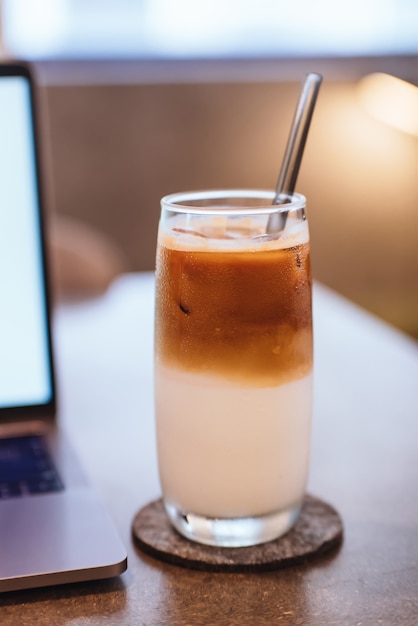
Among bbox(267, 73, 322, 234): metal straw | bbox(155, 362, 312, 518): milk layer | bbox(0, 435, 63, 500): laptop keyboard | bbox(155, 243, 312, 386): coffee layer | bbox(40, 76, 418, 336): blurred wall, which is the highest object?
bbox(267, 73, 322, 234): metal straw

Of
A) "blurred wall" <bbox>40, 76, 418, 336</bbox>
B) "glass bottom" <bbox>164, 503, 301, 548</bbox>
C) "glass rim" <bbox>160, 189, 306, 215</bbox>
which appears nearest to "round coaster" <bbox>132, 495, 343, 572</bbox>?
Result: "glass bottom" <bbox>164, 503, 301, 548</bbox>

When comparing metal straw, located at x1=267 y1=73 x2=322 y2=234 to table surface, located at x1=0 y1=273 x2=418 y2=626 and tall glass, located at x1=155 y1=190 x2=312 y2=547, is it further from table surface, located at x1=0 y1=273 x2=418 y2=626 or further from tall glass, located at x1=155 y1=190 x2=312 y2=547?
table surface, located at x1=0 y1=273 x2=418 y2=626

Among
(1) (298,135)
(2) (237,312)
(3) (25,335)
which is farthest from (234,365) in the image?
(3) (25,335)

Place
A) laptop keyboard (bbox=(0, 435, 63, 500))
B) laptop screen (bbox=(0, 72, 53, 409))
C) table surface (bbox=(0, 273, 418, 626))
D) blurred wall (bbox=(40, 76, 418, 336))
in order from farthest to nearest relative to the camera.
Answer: blurred wall (bbox=(40, 76, 418, 336)) → laptop screen (bbox=(0, 72, 53, 409)) → laptop keyboard (bbox=(0, 435, 63, 500)) → table surface (bbox=(0, 273, 418, 626))

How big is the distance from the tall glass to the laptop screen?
0.21 metres

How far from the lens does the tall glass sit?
437 mm

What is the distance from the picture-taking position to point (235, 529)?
0.46 metres

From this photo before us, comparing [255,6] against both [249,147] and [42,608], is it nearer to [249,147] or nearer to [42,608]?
[249,147]

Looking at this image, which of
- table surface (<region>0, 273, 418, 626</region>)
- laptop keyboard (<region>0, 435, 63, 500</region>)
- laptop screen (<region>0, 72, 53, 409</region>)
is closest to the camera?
table surface (<region>0, 273, 418, 626</region>)

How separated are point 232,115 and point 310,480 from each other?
81.8 inches

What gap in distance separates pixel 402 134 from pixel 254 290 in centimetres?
231

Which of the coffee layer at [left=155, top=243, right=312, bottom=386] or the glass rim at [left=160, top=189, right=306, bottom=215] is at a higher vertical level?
the glass rim at [left=160, top=189, right=306, bottom=215]

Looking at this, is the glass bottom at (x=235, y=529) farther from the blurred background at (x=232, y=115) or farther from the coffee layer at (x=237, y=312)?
the blurred background at (x=232, y=115)

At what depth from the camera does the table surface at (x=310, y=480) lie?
0.42 metres
